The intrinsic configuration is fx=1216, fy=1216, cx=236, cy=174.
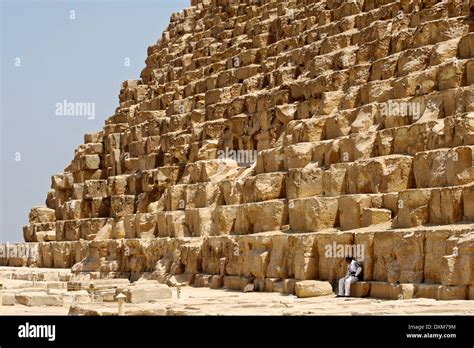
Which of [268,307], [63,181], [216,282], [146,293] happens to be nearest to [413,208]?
[268,307]

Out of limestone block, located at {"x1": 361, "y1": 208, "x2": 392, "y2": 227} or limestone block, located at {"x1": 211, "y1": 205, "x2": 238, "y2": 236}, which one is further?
limestone block, located at {"x1": 211, "y1": 205, "x2": 238, "y2": 236}

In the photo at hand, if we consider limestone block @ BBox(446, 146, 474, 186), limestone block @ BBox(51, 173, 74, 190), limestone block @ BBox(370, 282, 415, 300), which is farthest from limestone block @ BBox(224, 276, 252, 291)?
limestone block @ BBox(51, 173, 74, 190)

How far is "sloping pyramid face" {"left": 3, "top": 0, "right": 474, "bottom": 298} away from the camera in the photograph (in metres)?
21.2

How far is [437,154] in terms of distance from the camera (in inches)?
851

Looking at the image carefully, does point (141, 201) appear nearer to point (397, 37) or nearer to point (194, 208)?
point (194, 208)

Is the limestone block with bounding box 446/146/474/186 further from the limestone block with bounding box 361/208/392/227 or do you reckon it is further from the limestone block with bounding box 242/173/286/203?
the limestone block with bounding box 242/173/286/203

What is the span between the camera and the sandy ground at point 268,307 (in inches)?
683

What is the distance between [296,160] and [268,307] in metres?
6.94

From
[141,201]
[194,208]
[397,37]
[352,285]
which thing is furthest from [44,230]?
[352,285]

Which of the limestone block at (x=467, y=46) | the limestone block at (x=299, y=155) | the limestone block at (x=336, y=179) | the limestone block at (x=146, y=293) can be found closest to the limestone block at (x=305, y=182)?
the limestone block at (x=336, y=179)

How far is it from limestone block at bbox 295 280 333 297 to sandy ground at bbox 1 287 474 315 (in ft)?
0.86

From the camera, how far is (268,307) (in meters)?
19.9

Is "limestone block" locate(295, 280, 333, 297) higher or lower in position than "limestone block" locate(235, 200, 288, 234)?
lower
